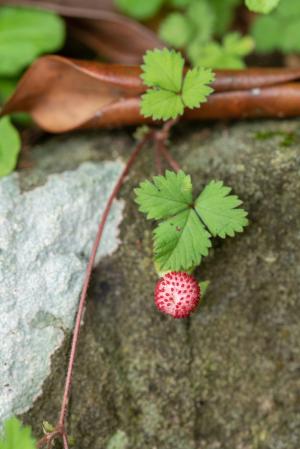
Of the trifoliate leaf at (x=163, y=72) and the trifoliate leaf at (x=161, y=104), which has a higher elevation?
the trifoliate leaf at (x=163, y=72)

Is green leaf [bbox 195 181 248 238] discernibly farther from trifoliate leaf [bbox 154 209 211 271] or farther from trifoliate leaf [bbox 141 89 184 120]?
trifoliate leaf [bbox 141 89 184 120]

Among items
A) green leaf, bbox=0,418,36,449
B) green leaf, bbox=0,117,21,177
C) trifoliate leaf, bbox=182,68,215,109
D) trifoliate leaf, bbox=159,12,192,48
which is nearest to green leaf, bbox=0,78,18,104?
green leaf, bbox=0,117,21,177

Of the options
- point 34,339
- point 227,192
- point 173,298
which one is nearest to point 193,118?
point 227,192

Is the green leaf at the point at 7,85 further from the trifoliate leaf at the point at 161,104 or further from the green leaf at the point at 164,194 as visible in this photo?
the green leaf at the point at 164,194

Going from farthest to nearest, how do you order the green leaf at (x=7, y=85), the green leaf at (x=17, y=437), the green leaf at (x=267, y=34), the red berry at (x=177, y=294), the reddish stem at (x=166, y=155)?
the green leaf at (x=267, y=34) → the green leaf at (x=7, y=85) → the reddish stem at (x=166, y=155) → the red berry at (x=177, y=294) → the green leaf at (x=17, y=437)

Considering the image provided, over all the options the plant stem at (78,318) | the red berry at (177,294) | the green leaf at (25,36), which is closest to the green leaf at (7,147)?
the green leaf at (25,36)

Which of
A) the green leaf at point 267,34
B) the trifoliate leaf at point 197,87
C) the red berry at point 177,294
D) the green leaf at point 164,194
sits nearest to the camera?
the red berry at point 177,294
